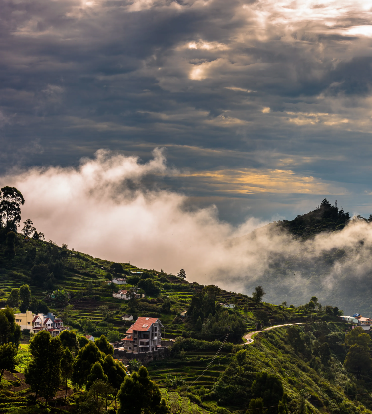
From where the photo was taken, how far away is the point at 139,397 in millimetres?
53531

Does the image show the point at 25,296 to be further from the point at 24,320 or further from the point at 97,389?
the point at 97,389

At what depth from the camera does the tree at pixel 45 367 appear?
54.3m

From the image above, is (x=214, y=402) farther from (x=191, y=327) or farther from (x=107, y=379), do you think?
(x=191, y=327)

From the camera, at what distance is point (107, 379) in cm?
5881

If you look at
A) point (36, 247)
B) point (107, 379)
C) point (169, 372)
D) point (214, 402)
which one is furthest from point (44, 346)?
point (36, 247)

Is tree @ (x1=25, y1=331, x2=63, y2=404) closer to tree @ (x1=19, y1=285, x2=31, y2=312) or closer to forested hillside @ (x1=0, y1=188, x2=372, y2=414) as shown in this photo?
forested hillside @ (x1=0, y1=188, x2=372, y2=414)

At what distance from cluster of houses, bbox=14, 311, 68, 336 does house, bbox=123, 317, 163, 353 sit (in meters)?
21.2

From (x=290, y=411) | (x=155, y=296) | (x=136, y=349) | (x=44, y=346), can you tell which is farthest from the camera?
(x=155, y=296)

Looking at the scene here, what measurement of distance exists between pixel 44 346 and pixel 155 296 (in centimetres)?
9658

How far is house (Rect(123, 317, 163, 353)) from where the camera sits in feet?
337

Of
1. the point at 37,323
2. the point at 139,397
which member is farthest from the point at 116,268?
the point at 139,397

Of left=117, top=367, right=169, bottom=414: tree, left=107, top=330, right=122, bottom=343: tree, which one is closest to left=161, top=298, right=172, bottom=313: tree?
left=107, top=330, right=122, bottom=343: tree

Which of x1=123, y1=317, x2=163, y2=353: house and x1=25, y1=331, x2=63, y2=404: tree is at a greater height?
x1=25, y1=331, x2=63, y2=404: tree

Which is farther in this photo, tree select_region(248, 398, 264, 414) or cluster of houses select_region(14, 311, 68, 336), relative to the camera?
cluster of houses select_region(14, 311, 68, 336)
